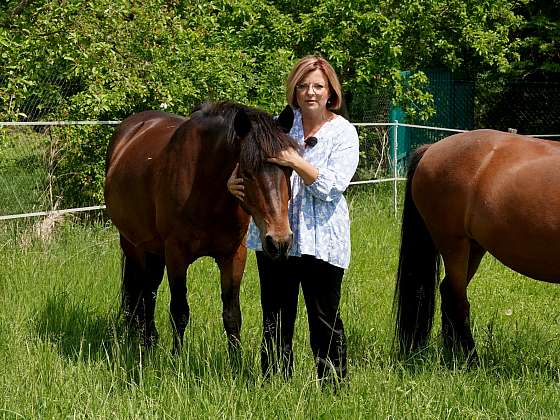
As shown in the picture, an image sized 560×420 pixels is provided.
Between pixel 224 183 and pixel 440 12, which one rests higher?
pixel 440 12

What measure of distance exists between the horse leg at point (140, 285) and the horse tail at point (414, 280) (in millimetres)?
1677

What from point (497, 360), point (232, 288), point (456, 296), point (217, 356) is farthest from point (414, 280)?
point (217, 356)

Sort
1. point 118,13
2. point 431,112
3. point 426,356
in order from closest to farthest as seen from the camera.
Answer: point 426,356 → point 118,13 → point 431,112

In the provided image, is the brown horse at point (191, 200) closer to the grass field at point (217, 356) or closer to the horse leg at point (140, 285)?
the horse leg at point (140, 285)

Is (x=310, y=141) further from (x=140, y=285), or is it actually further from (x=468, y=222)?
(x=140, y=285)

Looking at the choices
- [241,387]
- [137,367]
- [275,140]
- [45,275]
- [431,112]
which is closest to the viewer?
[275,140]

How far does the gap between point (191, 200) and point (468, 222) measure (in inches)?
74.6

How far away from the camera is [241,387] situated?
426 centimetres

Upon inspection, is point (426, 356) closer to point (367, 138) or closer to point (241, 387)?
point (241, 387)

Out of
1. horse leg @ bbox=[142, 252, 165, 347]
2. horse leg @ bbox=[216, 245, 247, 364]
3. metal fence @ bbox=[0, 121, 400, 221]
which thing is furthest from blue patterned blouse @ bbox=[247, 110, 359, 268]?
metal fence @ bbox=[0, 121, 400, 221]

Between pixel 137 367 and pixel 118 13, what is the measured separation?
5.52 meters

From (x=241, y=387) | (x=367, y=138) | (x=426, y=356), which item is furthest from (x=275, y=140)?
(x=367, y=138)

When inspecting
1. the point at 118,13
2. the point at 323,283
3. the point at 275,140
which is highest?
the point at 118,13

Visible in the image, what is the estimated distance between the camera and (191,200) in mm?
4941
